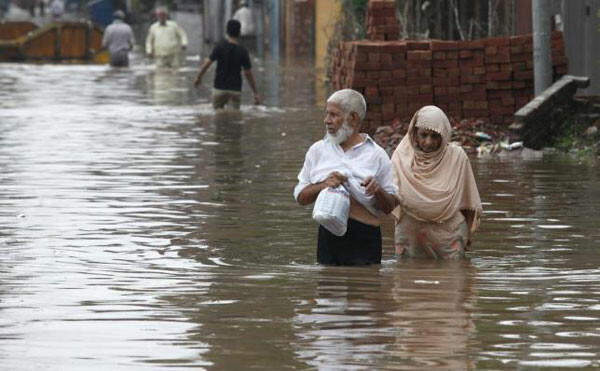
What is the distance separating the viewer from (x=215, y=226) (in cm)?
1219

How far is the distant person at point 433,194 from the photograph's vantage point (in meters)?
9.86

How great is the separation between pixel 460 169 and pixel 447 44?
9378 mm

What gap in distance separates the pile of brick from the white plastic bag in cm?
983

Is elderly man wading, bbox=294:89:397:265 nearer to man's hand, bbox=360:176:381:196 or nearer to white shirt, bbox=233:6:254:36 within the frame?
man's hand, bbox=360:176:381:196

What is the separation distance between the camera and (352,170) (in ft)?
30.9

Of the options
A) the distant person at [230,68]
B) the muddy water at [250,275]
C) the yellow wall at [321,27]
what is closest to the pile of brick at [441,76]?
the muddy water at [250,275]

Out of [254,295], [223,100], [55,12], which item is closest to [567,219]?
[254,295]

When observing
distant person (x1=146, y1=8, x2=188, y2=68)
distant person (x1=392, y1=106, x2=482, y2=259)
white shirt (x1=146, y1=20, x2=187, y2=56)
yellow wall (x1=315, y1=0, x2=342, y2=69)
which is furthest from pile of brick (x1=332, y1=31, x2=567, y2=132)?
yellow wall (x1=315, y1=0, x2=342, y2=69)

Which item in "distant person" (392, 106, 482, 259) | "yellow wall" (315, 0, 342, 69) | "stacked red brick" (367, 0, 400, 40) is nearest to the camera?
"distant person" (392, 106, 482, 259)

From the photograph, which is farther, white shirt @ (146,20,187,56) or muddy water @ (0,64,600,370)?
white shirt @ (146,20,187,56)

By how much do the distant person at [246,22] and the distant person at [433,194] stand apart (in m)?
38.0

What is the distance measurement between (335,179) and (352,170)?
0.16 meters

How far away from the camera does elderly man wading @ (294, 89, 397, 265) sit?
933 centimetres

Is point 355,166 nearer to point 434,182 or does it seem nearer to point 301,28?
point 434,182
